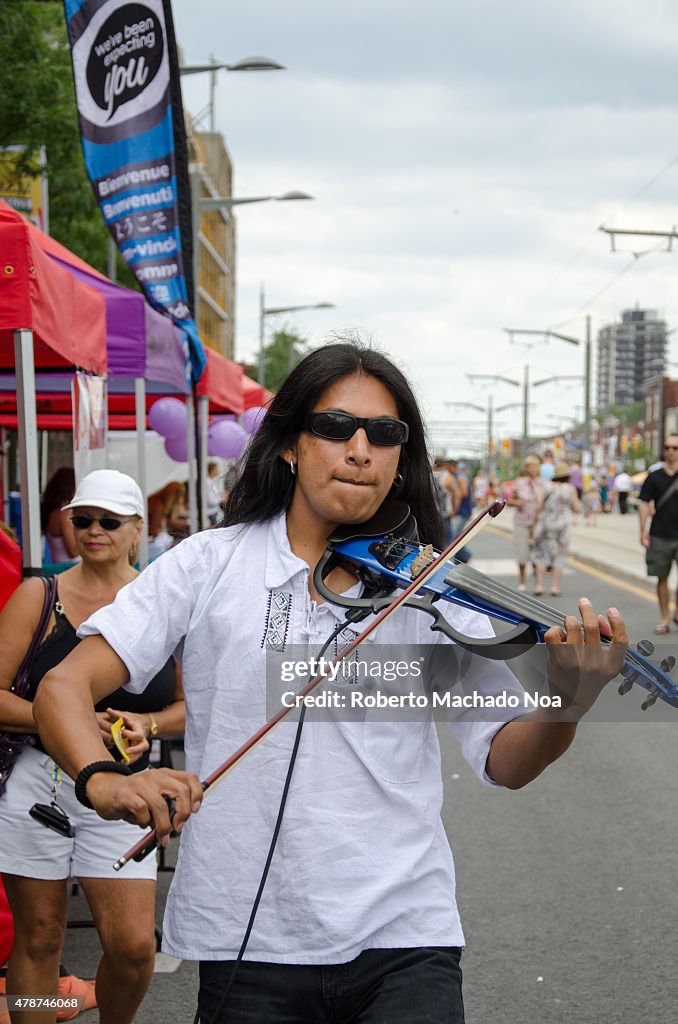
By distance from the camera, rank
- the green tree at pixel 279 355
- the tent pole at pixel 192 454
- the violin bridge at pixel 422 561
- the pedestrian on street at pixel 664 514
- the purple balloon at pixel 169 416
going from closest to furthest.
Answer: the violin bridge at pixel 422 561 → the tent pole at pixel 192 454 → the purple balloon at pixel 169 416 → the pedestrian on street at pixel 664 514 → the green tree at pixel 279 355

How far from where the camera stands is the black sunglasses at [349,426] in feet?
7.75

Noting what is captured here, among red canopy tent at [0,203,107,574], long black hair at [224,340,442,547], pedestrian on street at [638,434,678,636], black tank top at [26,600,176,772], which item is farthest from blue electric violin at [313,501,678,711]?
pedestrian on street at [638,434,678,636]

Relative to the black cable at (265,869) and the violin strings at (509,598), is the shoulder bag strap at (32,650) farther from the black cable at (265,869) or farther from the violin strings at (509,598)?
the violin strings at (509,598)

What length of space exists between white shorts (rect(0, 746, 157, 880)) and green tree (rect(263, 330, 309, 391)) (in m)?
54.3

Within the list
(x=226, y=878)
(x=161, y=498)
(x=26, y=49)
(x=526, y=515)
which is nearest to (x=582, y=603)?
(x=226, y=878)

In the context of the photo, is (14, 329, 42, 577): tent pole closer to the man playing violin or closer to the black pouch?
the black pouch

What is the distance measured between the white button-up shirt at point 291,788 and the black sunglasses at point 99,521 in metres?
1.95

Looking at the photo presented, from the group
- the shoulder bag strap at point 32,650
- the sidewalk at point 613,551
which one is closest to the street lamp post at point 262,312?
the sidewalk at point 613,551

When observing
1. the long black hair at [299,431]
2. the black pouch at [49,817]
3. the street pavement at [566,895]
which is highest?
the long black hair at [299,431]

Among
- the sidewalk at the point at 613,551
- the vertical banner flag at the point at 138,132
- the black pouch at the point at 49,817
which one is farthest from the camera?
the sidewalk at the point at 613,551

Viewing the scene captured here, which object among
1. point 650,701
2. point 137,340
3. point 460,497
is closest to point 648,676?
point 650,701

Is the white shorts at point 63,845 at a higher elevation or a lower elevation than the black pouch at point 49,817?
lower

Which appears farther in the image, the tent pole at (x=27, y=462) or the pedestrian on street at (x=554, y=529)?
the pedestrian on street at (x=554, y=529)

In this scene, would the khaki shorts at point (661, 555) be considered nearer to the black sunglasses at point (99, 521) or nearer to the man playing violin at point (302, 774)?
the black sunglasses at point (99, 521)
